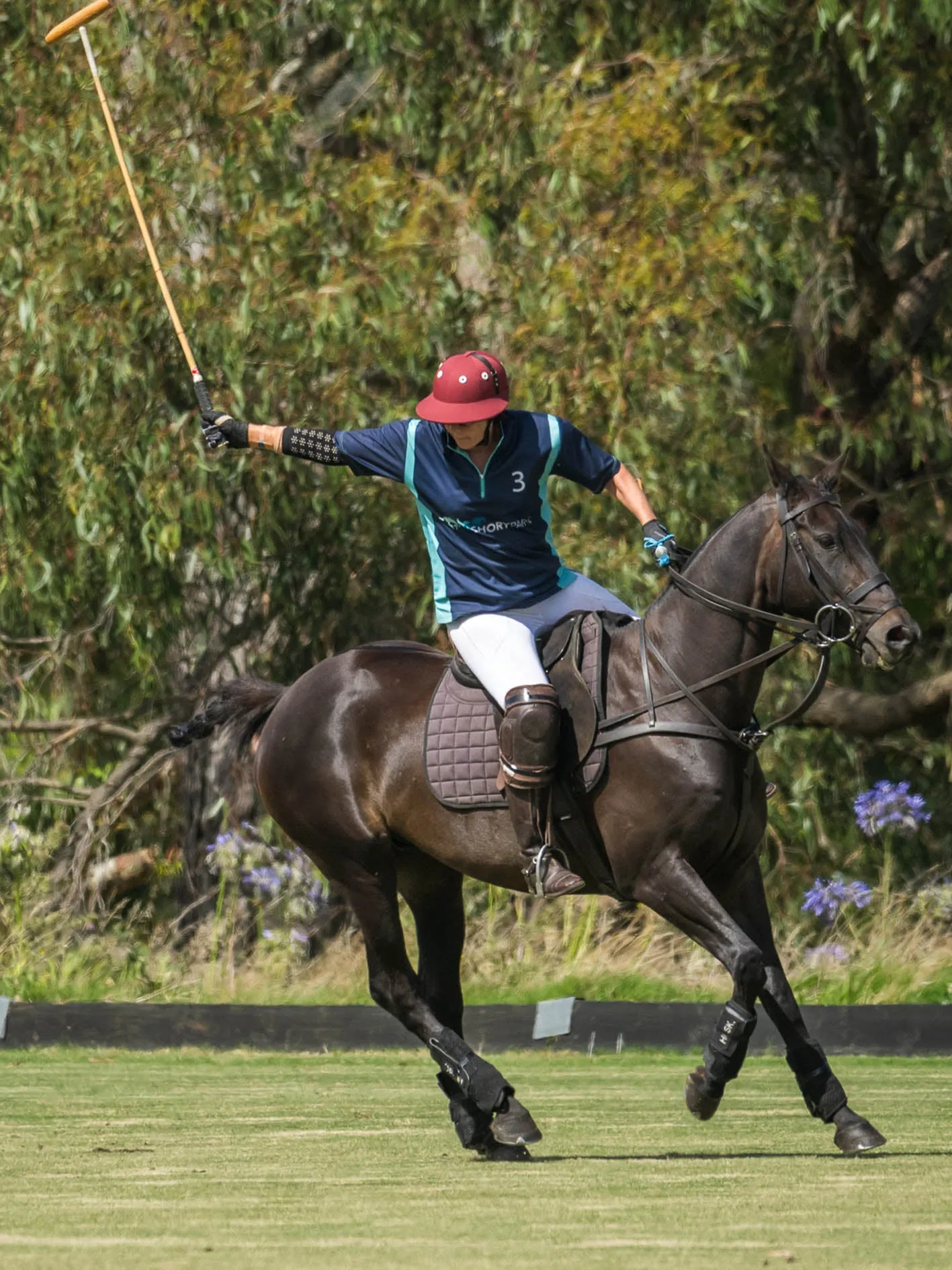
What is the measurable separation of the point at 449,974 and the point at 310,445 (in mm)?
1911

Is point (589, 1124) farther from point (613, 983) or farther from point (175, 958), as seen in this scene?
point (175, 958)

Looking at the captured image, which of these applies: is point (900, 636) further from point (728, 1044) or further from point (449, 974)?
point (449, 974)

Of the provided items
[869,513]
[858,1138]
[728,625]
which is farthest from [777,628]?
[869,513]

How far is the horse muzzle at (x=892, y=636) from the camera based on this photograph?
623cm

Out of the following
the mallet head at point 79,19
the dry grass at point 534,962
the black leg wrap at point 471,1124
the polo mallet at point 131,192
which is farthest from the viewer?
the dry grass at point 534,962

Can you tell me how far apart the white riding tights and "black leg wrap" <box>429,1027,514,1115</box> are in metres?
1.12

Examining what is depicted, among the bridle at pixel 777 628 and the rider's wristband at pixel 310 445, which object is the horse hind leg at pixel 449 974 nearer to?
the bridle at pixel 777 628

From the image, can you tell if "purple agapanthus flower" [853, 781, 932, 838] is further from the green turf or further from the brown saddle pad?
the brown saddle pad

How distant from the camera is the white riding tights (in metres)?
6.84

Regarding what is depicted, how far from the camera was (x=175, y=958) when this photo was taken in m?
13.3

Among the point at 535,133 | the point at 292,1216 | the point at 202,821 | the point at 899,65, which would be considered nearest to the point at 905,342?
the point at 899,65

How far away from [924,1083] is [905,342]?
6480 mm

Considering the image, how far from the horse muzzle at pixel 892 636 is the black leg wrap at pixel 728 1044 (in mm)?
1104

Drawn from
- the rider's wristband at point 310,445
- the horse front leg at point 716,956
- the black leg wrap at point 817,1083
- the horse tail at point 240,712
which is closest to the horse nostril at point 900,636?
the horse front leg at point 716,956
